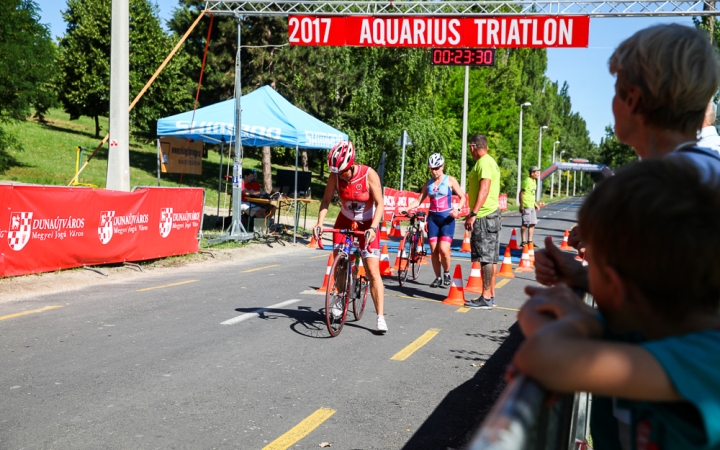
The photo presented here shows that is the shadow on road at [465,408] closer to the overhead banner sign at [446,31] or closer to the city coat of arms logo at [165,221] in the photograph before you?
the city coat of arms logo at [165,221]

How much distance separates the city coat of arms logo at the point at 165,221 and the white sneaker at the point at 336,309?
7.03 meters

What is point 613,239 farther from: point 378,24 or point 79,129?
point 79,129

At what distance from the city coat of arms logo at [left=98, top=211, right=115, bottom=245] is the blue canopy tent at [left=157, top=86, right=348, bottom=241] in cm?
608

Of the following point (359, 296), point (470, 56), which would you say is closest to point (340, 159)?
point (359, 296)

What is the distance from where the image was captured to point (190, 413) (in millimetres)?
5059

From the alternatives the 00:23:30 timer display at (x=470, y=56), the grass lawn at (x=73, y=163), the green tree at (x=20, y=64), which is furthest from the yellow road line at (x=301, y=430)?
the green tree at (x=20, y=64)

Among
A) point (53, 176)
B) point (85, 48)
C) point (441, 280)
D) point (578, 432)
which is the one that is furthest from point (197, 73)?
point (578, 432)

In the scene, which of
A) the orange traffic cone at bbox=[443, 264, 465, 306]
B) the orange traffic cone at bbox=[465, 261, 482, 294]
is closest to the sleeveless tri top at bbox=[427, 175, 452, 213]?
the orange traffic cone at bbox=[465, 261, 482, 294]

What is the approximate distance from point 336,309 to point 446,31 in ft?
37.0

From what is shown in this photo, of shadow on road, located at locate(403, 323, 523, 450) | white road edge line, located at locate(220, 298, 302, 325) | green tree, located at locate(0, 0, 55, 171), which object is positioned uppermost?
green tree, located at locate(0, 0, 55, 171)

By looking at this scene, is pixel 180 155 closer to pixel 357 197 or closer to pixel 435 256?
pixel 435 256

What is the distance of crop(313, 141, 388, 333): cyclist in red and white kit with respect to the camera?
25.7 feet

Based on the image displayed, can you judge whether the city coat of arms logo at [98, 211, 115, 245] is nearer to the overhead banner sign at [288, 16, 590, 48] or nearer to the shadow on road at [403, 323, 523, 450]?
the shadow on road at [403, 323, 523, 450]

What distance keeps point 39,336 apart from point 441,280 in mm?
6801
